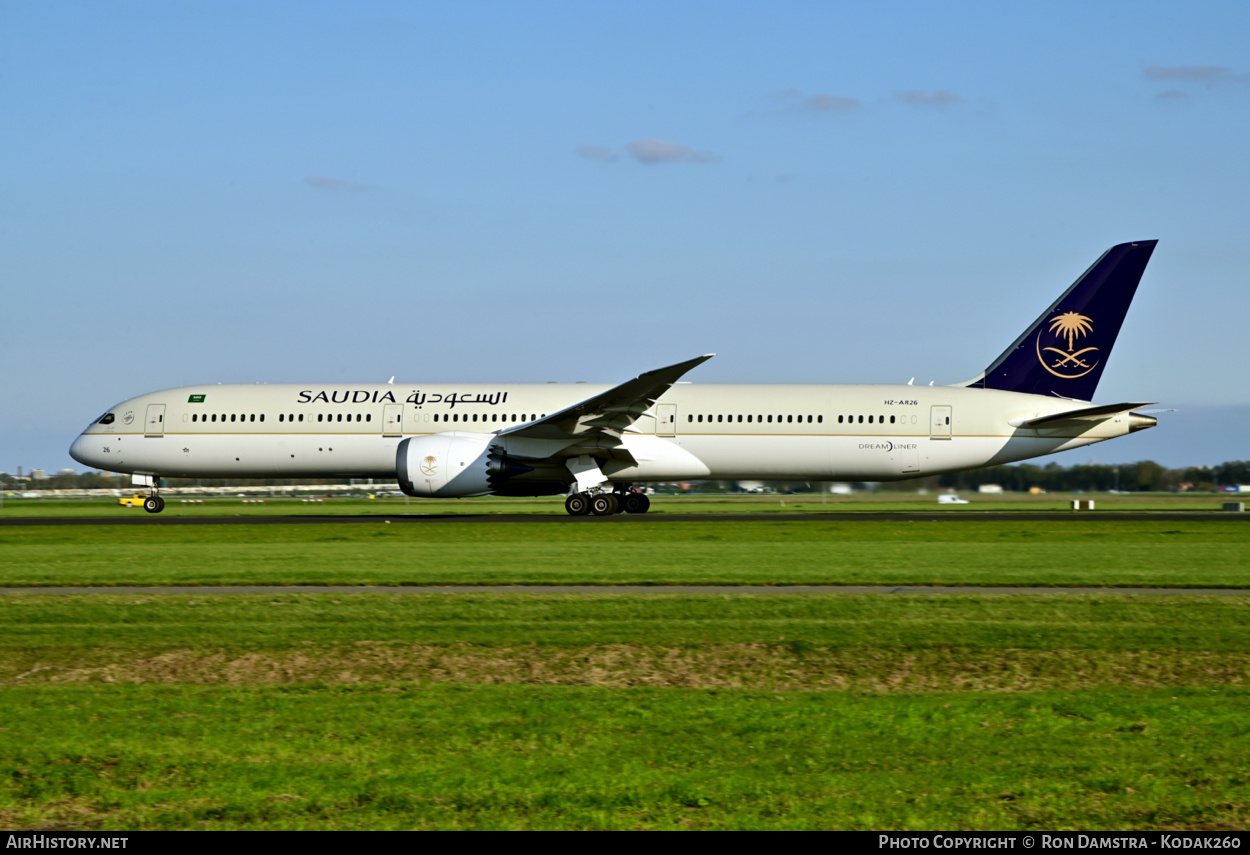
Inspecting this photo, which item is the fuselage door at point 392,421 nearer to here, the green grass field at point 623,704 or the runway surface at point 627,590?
the green grass field at point 623,704

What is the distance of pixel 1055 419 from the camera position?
36.7 m

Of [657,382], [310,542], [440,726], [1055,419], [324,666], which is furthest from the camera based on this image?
[1055,419]

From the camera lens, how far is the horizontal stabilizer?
35625mm

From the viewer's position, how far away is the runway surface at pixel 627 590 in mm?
16641

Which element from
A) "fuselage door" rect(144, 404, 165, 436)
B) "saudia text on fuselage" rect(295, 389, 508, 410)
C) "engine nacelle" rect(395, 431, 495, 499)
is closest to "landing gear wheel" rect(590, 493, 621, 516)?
"engine nacelle" rect(395, 431, 495, 499)

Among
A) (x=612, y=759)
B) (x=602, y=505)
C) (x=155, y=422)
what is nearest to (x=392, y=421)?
(x=602, y=505)

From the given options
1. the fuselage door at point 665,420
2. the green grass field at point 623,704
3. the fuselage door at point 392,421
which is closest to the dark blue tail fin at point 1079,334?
the fuselage door at point 665,420

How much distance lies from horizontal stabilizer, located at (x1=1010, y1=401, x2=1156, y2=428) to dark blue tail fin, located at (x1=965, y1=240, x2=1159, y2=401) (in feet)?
4.82

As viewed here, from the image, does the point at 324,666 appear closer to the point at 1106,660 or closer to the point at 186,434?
the point at 1106,660

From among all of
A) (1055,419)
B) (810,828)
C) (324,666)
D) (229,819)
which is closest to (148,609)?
(324,666)

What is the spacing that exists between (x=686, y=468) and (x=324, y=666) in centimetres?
2644

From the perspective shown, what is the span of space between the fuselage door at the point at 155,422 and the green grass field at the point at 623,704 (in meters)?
21.4

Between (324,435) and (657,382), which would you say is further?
(324,435)

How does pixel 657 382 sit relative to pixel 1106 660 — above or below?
above
